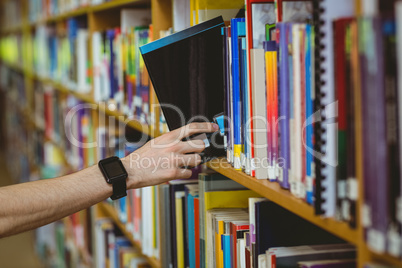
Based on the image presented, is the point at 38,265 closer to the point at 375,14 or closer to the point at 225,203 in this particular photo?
the point at 225,203

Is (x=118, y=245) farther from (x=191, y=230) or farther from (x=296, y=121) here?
(x=296, y=121)

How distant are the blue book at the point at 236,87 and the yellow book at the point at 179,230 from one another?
387mm

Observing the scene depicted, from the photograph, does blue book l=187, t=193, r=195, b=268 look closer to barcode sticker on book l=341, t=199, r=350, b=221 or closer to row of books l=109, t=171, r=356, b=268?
row of books l=109, t=171, r=356, b=268

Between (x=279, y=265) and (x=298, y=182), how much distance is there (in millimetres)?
194

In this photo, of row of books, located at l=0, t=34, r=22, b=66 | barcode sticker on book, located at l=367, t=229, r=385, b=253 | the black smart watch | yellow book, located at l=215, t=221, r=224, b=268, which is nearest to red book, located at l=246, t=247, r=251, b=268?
yellow book, located at l=215, t=221, r=224, b=268

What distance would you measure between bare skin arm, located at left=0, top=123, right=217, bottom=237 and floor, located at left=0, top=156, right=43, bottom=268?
117 inches

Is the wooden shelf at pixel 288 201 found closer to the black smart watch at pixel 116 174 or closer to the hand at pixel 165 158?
the hand at pixel 165 158

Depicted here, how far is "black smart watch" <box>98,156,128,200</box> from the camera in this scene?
132cm

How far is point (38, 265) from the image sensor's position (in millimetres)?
4121

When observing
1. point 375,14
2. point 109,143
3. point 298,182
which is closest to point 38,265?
point 109,143

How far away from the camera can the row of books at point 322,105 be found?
63cm

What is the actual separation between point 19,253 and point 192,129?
3.54m

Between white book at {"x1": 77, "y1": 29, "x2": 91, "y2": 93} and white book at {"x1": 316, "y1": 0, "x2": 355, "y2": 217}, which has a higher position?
white book at {"x1": 77, "y1": 29, "x2": 91, "y2": 93}

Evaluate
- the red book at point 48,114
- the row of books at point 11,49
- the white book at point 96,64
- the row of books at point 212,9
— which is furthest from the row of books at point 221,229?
the row of books at point 11,49
